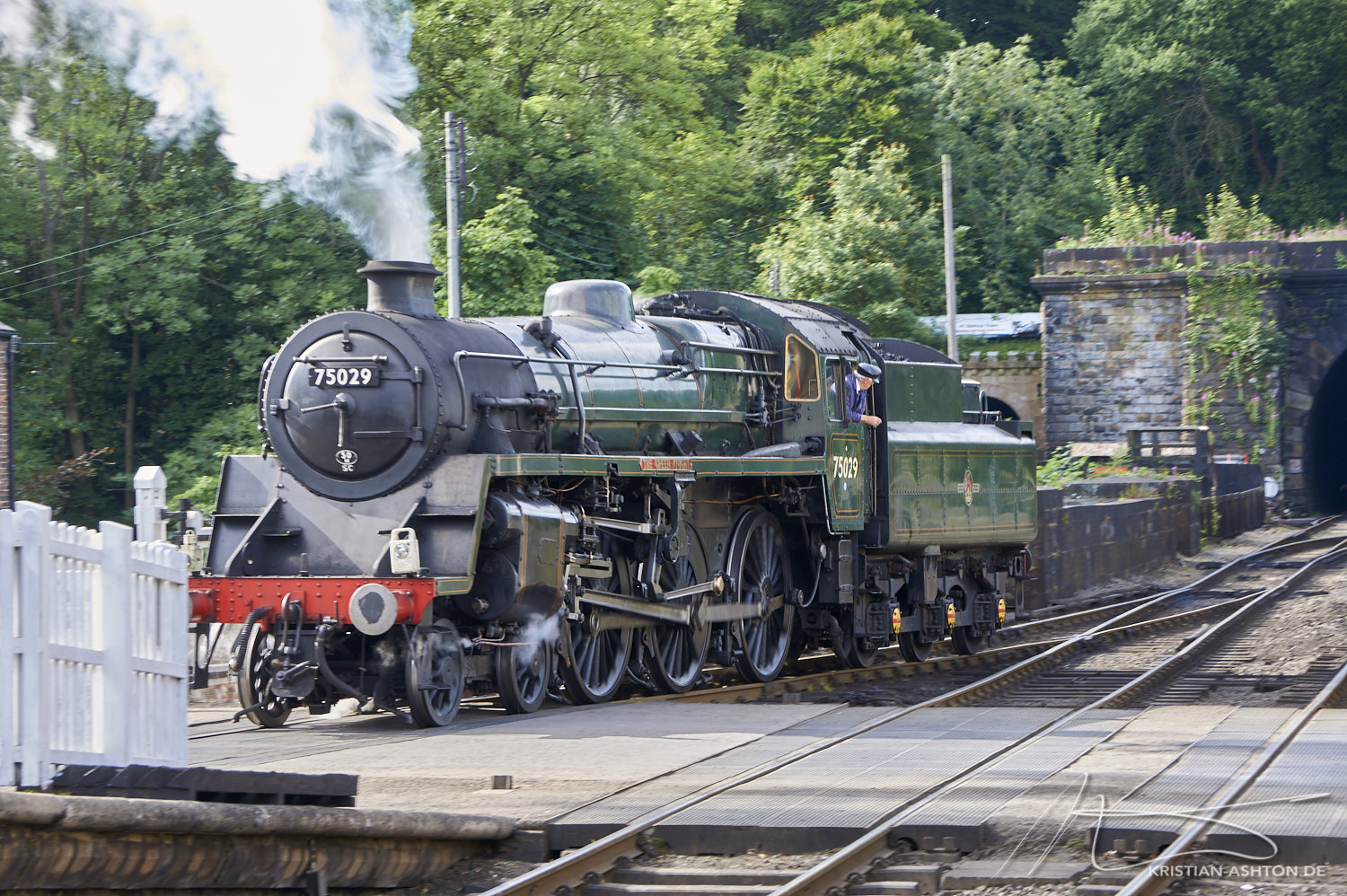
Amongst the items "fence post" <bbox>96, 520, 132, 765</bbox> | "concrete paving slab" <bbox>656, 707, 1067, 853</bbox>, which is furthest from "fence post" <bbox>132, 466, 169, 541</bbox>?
"fence post" <bbox>96, 520, 132, 765</bbox>

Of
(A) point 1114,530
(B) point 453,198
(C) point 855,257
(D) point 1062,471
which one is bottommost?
(A) point 1114,530

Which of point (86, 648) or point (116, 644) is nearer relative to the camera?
point (86, 648)

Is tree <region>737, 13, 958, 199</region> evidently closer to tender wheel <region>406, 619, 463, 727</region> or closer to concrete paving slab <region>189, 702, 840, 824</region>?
concrete paving slab <region>189, 702, 840, 824</region>

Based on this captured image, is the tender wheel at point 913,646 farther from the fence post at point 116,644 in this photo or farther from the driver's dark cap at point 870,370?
the fence post at point 116,644

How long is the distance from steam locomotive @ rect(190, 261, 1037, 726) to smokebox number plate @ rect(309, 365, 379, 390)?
2 centimetres

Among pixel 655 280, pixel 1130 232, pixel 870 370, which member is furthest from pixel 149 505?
pixel 1130 232

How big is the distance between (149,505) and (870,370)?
21.1 feet

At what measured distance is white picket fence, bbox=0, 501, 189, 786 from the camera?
5215mm

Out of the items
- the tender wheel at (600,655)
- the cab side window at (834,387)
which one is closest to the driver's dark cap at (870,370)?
the cab side window at (834,387)

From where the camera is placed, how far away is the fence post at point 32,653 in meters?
5.23

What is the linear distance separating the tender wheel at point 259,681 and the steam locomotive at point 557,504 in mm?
18

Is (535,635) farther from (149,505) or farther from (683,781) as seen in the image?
(149,505)

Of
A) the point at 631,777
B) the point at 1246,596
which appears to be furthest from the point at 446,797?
the point at 1246,596

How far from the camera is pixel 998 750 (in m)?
8.94
